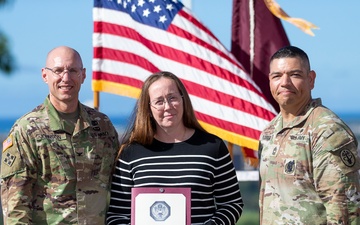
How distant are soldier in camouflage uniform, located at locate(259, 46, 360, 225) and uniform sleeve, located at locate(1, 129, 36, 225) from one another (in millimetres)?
1304

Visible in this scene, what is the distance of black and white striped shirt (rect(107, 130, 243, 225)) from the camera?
5188 millimetres

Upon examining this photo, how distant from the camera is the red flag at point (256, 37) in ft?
28.3

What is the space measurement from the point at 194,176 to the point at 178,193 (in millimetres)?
146

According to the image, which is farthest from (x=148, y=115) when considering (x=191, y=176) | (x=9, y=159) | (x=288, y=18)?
(x=288, y=18)

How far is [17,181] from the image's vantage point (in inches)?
207

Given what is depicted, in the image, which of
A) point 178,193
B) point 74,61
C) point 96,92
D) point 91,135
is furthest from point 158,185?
point 96,92

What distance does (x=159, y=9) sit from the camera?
27.1 ft

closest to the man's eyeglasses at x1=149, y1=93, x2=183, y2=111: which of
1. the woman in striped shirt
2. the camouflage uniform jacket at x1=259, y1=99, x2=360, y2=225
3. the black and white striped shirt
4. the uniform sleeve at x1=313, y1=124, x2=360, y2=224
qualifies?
the woman in striped shirt

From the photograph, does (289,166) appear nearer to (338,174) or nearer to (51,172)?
(338,174)

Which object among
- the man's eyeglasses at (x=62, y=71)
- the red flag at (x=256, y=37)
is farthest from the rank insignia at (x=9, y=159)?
the red flag at (x=256, y=37)

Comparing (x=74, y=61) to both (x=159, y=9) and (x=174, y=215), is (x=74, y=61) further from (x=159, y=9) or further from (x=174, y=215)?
(x=159, y=9)

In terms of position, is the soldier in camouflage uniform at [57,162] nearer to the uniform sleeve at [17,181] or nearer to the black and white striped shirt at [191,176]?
the uniform sleeve at [17,181]

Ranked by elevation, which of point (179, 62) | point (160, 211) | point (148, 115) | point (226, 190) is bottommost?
point (160, 211)

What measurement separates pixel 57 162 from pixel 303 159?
138 centimetres
